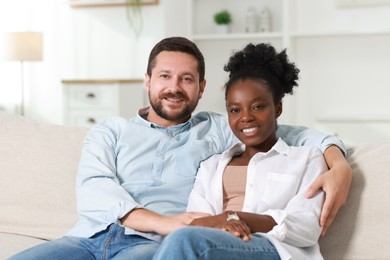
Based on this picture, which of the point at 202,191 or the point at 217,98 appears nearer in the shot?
the point at 202,191

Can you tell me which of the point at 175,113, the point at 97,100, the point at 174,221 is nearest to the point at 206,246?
the point at 174,221

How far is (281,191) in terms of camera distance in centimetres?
190

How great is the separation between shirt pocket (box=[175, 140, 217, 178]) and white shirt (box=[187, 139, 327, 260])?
0.11ft

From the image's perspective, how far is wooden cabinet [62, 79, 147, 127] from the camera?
5.16m

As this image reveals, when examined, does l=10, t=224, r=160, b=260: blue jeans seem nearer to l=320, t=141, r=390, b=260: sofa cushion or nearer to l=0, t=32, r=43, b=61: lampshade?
l=320, t=141, r=390, b=260: sofa cushion

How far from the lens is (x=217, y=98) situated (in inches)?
221

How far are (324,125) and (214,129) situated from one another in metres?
3.23

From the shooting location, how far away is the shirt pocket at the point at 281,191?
190 centimetres

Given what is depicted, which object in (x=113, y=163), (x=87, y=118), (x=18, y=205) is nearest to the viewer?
(x=113, y=163)

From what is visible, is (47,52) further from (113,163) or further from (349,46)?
(113,163)

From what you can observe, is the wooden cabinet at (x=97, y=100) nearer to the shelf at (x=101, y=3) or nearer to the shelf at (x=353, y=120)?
the shelf at (x=101, y=3)

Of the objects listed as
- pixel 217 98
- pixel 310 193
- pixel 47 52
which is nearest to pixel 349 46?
pixel 217 98

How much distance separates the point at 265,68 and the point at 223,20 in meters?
3.42

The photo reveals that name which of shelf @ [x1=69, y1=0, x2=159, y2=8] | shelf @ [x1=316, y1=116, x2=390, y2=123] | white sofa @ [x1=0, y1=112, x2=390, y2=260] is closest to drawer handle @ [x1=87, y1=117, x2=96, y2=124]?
shelf @ [x1=69, y1=0, x2=159, y2=8]
